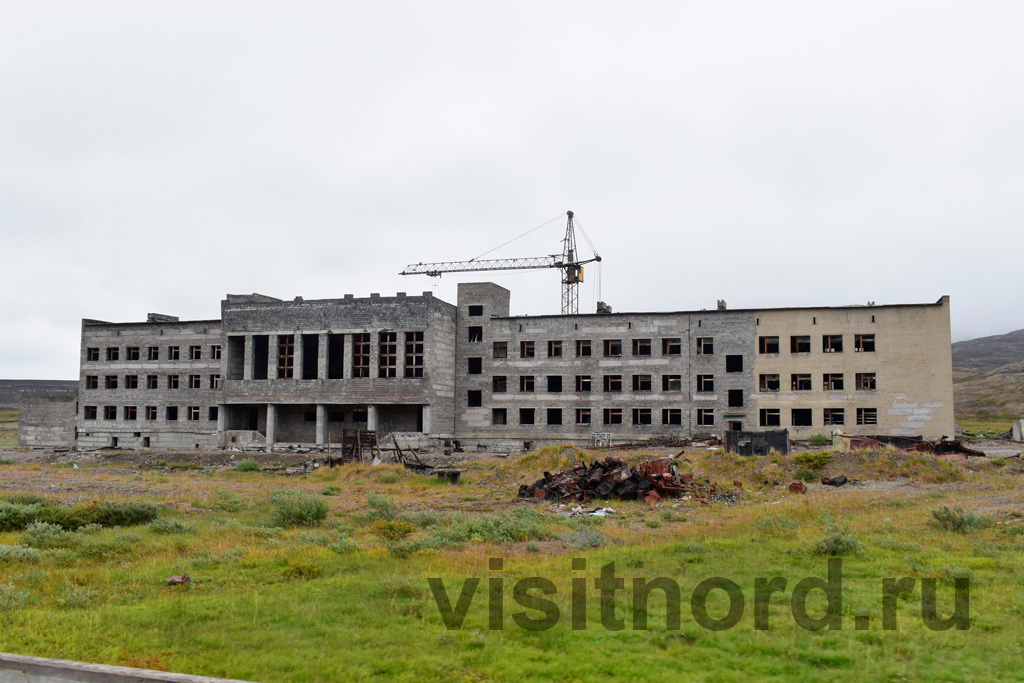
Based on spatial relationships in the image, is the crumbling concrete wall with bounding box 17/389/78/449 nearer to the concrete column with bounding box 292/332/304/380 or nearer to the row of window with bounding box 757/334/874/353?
the concrete column with bounding box 292/332/304/380

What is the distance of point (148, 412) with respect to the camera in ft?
208

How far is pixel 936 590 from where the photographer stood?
11820 mm

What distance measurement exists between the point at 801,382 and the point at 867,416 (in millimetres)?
4727

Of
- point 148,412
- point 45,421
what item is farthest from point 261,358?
point 45,421

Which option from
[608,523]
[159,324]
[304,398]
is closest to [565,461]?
[608,523]

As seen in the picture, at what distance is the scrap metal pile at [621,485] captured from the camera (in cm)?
2528

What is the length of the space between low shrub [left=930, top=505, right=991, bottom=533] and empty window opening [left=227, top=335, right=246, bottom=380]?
5399 cm

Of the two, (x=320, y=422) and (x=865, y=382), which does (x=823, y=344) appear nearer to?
(x=865, y=382)

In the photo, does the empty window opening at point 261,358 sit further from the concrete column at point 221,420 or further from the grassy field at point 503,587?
the grassy field at point 503,587

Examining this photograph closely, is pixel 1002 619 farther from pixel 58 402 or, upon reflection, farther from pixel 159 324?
pixel 58 402

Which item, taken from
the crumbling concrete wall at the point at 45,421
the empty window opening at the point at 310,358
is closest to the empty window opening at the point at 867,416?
the empty window opening at the point at 310,358

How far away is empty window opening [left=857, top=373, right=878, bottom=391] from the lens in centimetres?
4956

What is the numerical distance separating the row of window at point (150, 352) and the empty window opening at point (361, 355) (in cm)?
1304

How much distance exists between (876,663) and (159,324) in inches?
2596
